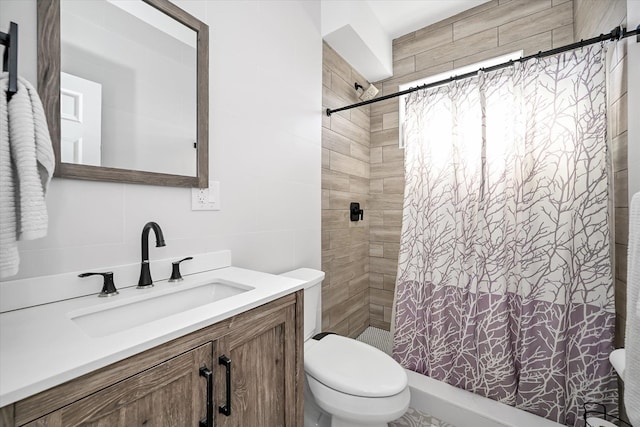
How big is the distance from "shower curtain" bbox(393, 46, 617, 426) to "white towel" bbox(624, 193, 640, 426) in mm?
600

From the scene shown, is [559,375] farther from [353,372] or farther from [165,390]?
[165,390]

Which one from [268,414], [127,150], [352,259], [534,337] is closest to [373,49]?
[352,259]

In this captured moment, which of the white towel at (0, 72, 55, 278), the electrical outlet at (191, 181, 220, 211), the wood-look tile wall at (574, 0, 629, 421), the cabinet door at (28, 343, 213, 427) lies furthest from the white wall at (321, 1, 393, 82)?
the cabinet door at (28, 343, 213, 427)

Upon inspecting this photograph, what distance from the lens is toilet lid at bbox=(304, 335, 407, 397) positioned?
3.75 feet

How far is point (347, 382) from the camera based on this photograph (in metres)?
1.17

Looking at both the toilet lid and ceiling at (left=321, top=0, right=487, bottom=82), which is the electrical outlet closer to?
the toilet lid

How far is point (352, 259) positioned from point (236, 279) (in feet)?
4.47

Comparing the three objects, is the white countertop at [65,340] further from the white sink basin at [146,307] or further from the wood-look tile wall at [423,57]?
the wood-look tile wall at [423,57]

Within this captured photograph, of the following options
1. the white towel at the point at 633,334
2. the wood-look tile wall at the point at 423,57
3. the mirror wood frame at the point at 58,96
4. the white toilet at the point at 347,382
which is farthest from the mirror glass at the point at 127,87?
the wood-look tile wall at the point at 423,57

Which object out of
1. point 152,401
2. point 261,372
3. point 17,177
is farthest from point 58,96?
point 261,372

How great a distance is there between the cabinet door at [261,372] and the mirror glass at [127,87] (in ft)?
2.36

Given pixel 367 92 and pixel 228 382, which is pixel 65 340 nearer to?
pixel 228 382

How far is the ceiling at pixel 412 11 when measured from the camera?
1.99 metres

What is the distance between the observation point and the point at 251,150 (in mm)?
1404
